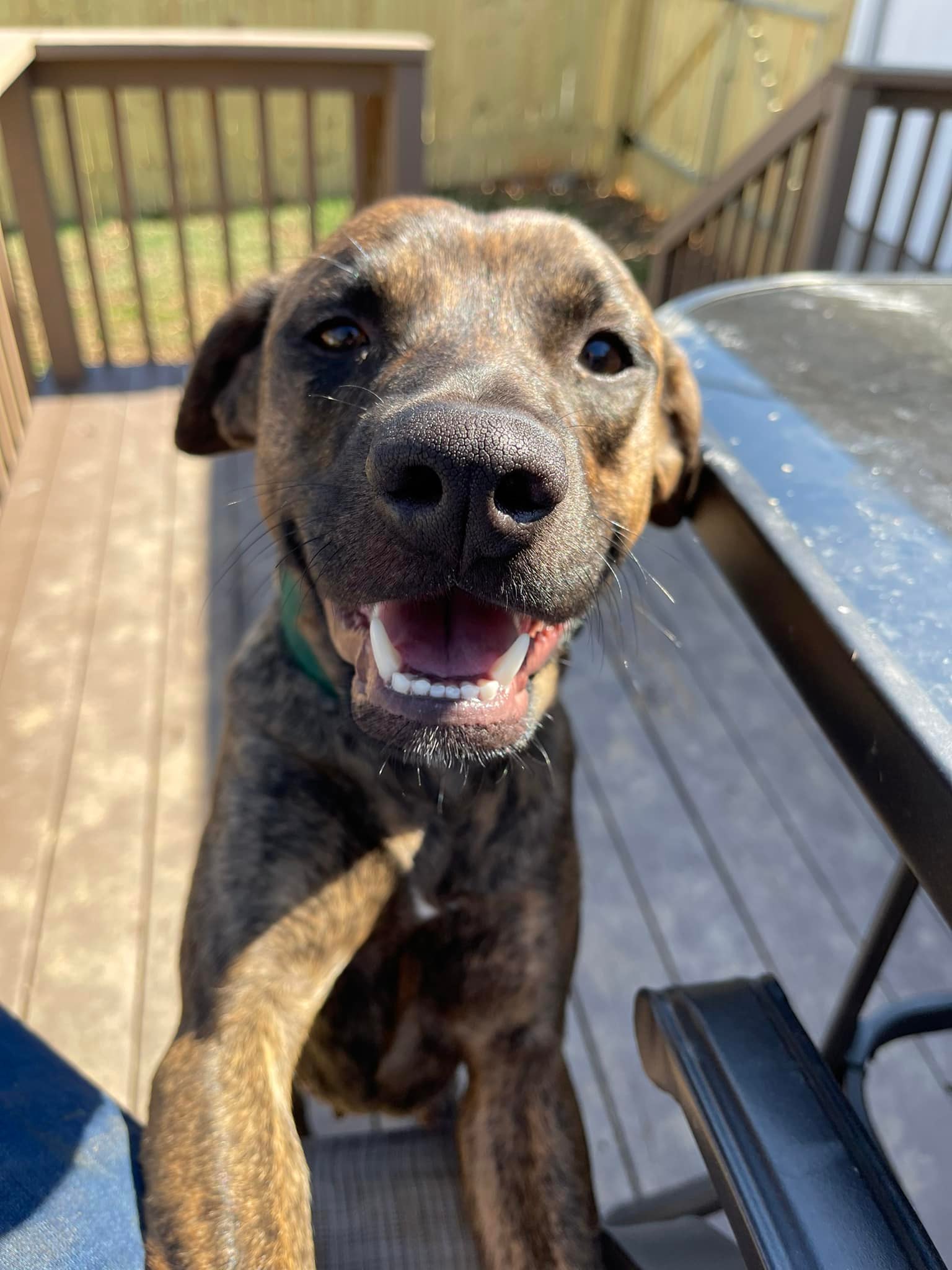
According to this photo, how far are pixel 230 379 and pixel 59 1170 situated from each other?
5.40 ft

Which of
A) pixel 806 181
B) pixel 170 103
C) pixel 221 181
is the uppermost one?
pixel 170 103


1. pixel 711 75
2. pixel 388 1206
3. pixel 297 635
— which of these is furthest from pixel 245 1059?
pixel 711 75

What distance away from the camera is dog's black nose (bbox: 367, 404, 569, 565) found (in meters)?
1.20

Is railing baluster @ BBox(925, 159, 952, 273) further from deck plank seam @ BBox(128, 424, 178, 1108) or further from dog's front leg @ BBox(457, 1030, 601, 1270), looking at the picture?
dog's front leg @ BBox(457, 1030, 601, 1270)

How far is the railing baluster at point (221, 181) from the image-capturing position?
501cm

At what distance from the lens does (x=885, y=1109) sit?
7.75ft

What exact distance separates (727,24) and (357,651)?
410 inches

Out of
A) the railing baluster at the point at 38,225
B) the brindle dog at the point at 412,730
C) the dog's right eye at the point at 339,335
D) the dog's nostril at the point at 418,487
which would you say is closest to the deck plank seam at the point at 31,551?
the railing baluster at the point at 38,225

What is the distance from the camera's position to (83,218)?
528cm

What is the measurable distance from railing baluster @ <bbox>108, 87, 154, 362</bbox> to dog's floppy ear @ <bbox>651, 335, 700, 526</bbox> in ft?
14.0

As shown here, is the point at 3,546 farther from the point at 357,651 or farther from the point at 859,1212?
the point at 859,1212

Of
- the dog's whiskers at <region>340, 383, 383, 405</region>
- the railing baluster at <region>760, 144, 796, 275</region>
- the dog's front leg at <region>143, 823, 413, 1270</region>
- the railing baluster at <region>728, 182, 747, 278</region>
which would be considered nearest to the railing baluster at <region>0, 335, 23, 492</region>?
the dog's whiskers at <region>340, 383, 383, 405</region>

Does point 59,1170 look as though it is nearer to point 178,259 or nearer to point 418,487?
point 418,487

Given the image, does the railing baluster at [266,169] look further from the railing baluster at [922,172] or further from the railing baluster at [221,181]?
the railing baluster at [922,172]
